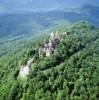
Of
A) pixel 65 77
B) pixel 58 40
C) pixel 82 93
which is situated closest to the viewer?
pixel 82 93

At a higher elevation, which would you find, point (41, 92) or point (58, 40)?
point (58, 40)

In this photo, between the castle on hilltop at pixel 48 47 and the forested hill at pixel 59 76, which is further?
the castle on hilltop at pixel 48 47

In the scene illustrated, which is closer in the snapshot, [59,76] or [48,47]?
[59,76]

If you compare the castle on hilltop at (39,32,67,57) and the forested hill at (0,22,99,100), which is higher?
the castle on hilltop at (39,32,67,57)

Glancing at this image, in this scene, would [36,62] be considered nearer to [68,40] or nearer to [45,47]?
[45,47]

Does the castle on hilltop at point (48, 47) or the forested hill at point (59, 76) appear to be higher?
the castle on hilltop at point (48, 47)

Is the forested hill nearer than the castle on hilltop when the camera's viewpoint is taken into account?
Yes

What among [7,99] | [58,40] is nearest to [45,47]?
A: [58,40]

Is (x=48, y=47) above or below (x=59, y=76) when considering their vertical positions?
above
